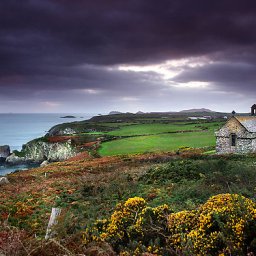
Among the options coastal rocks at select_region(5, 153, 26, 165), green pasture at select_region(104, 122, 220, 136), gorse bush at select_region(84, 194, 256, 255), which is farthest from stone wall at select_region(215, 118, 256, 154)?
coastal rocks at select_region(5, 153, 26, 165)

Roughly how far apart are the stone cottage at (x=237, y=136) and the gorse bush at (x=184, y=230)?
117 ft

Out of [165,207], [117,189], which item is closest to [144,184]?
[117,189]

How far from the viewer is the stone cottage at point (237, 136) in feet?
134

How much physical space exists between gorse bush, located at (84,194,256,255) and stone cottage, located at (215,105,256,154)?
35.7 meters

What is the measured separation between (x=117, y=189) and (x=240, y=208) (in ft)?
36.4

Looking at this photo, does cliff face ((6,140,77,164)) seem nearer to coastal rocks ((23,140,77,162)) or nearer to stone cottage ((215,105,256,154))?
coastal rocks ((23,140,77,162))

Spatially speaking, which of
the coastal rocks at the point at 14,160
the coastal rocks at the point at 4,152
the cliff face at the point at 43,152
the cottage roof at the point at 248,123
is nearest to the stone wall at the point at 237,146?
the cottage roof at the point at 248,123

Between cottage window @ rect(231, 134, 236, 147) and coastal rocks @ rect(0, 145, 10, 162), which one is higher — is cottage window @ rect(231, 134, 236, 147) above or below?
above

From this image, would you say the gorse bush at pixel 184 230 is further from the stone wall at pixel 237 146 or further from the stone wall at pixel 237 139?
the stone wall at pixel 237 146

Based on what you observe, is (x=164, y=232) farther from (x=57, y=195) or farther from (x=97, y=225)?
(x=57, y=195)

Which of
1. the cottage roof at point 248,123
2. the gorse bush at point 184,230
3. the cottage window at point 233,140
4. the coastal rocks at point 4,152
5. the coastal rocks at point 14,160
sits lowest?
the coastal rocks at point 14,160

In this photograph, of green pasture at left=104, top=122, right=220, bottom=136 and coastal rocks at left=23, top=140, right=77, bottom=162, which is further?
green pasture at left=104, top=122, right=220, bottom=136

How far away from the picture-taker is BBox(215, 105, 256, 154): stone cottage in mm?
40812

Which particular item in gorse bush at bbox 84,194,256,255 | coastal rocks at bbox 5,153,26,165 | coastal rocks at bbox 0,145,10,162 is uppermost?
gorse bush at bbox 84,194,256,255
